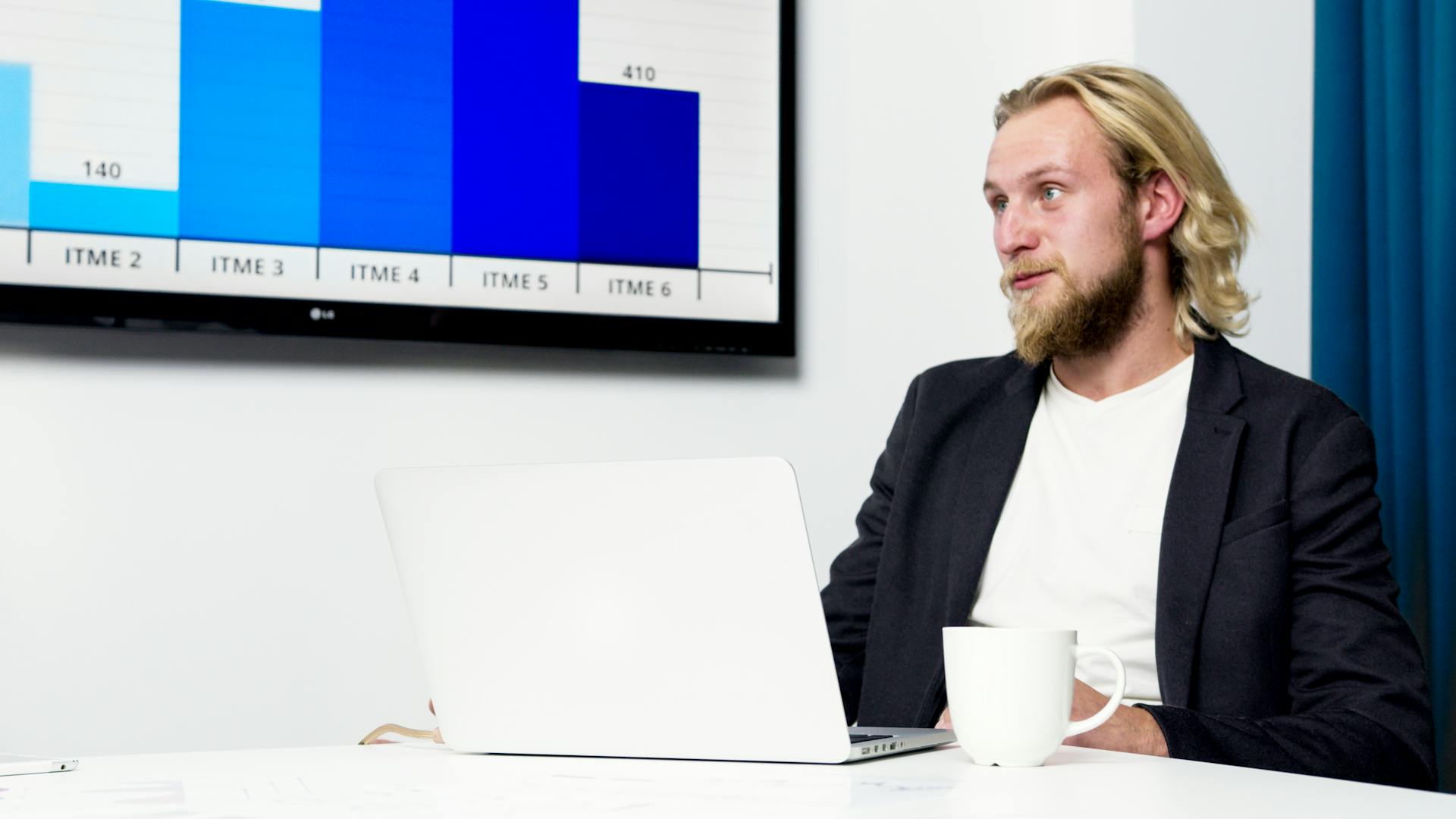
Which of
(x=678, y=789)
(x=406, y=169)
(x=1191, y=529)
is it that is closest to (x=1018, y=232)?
(x=1191, y=529)

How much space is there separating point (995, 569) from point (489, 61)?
94cm

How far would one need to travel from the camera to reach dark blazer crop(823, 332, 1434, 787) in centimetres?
124

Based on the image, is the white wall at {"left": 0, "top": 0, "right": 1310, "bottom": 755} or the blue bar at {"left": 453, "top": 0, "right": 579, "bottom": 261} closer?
the white wall at {"left": 0, "top": 0, "right": 1310, "bottom": 755}

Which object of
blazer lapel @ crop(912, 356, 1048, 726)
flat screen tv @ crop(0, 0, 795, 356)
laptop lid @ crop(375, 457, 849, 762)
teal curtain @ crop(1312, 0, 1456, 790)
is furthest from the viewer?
teal curtain @ crop(1312, 0, 1456, 790)

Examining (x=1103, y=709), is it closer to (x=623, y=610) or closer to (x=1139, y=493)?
(x=623, y=610)

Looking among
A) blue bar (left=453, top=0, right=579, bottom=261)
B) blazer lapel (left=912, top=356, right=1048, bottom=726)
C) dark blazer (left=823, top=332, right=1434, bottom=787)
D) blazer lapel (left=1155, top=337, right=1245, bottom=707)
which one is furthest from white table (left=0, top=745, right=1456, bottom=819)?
blue bar (left=453, top=0, right=579, bottom=261)

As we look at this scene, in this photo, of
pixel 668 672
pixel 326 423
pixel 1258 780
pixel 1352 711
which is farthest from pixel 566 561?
pixel 326 423

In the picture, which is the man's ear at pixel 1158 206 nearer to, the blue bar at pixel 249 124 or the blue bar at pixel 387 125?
the blue bar at pixel 387 125

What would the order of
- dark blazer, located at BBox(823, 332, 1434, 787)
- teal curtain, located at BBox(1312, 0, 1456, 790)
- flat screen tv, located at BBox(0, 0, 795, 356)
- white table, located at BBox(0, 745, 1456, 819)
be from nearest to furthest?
white table, located at BBox(0, 745, 1456, 819) < dark blazer, located at BBox(823, 332, 1434, 787) < flat screen tv, located at BBox(0, 0, 795, 356) < teal curtain, located at BBox(1312, 0, 1456, 790)

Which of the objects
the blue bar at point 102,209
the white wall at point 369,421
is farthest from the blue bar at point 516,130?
the blue bar at point 102,209

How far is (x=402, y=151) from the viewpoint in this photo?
178cm

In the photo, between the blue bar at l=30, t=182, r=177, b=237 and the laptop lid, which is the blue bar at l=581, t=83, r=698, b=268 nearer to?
the blue bar at l=30, t=182, r=177, b=237

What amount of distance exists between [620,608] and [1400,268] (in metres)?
1.38

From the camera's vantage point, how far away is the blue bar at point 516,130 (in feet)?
5.94
